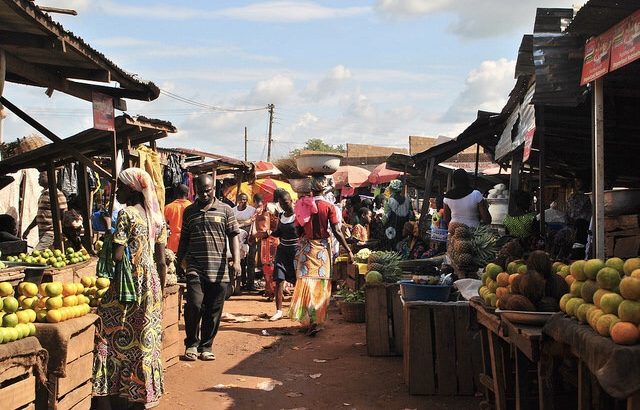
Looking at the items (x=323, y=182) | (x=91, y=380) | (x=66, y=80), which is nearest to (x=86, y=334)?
(x=91, y=380)

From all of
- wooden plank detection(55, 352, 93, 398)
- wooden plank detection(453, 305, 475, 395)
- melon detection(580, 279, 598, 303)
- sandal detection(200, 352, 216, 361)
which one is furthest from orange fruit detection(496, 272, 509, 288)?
sandal detection(200, 352, 216, 361)

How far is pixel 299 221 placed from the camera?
1005 centimetres

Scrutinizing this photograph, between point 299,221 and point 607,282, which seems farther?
point 299,221

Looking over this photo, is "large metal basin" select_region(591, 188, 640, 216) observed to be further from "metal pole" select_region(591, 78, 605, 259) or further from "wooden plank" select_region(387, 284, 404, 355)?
"wooden plank" select_region(387, 284, 404, 355)

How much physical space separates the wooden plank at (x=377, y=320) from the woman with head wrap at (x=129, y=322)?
3.25 meters

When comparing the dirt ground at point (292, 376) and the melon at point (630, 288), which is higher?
the melon at point (630, 288)

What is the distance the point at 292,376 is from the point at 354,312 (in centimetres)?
356

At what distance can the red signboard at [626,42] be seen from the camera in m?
4.95

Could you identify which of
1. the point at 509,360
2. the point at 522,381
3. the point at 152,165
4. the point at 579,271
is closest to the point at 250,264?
the point at 152,165

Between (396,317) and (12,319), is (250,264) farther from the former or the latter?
(12,319)

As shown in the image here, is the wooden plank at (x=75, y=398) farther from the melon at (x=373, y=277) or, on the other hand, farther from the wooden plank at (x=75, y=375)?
the melon at (x=373, y=277)

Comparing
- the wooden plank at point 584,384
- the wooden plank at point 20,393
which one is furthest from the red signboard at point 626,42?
the wooden plank at point 20,393

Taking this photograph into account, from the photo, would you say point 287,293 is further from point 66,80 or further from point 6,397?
point 6,397

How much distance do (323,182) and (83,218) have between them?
3.49 meters
